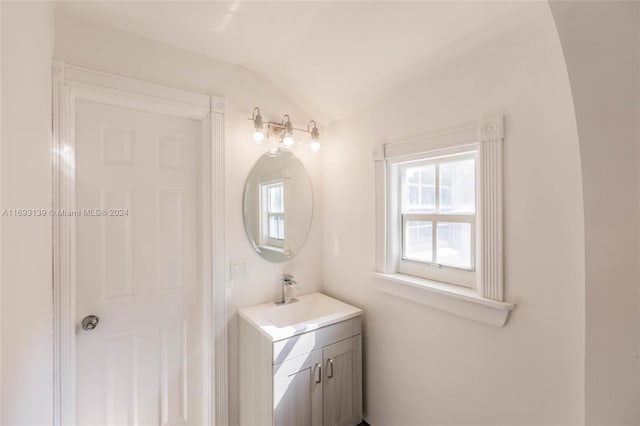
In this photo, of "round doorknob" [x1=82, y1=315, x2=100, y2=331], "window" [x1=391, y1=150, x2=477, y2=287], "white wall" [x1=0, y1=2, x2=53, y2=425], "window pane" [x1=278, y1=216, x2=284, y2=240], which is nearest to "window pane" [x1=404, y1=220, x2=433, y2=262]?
"window" [x1=391, y1=150, x2=477, y2=287]

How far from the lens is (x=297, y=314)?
6.52 ft

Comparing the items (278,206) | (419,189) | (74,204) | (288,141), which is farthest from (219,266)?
(419,189)

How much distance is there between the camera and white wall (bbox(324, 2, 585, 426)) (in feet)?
3.47

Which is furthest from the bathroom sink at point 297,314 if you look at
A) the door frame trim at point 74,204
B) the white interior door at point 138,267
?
the white interior door at point 138,267

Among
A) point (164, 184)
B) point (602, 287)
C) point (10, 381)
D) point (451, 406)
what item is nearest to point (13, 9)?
point (10, 381)

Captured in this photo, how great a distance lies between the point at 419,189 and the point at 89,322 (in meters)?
1.99

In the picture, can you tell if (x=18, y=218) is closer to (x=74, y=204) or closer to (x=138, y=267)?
(x=74, y=204)

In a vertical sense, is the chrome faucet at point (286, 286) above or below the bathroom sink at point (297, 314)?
above

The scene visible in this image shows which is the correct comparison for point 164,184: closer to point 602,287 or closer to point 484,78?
point 484,78

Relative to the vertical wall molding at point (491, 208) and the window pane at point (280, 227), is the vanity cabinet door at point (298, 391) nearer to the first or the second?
the window pane at point (280, 227)

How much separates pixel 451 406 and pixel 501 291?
2.30ft

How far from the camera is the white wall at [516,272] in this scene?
41.7 inches

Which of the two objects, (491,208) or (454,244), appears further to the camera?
(454,244)

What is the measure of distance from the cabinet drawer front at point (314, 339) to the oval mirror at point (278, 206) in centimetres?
62
